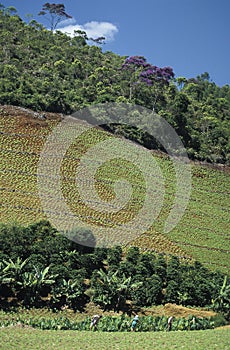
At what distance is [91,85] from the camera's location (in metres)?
66.8

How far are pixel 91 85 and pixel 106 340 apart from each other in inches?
2072

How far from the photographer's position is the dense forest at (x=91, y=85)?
2248 inches

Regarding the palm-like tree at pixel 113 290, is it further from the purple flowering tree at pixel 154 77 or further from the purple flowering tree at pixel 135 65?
the purple flowering tree at pixel 135 65

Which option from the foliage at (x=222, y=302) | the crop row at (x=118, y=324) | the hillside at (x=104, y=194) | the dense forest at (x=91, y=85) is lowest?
the crop row at (x=118, y=324)

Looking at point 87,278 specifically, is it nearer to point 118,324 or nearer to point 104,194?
point 118,324

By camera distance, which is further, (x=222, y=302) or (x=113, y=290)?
(x=222, y=302)

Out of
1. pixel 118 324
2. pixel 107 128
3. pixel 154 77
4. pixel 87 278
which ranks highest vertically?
pixel 154 77

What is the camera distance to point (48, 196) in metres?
38.1

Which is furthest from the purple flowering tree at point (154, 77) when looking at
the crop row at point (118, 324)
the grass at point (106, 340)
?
the grass at point (106, 340)

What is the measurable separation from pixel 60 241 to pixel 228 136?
4340 cm

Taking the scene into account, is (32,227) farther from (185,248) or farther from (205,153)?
(205,153)

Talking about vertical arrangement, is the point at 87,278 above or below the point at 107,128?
below

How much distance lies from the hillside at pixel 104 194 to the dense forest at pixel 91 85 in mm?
4293

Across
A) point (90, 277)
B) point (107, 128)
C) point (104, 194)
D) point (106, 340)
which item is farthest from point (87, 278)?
point (107, 128)
